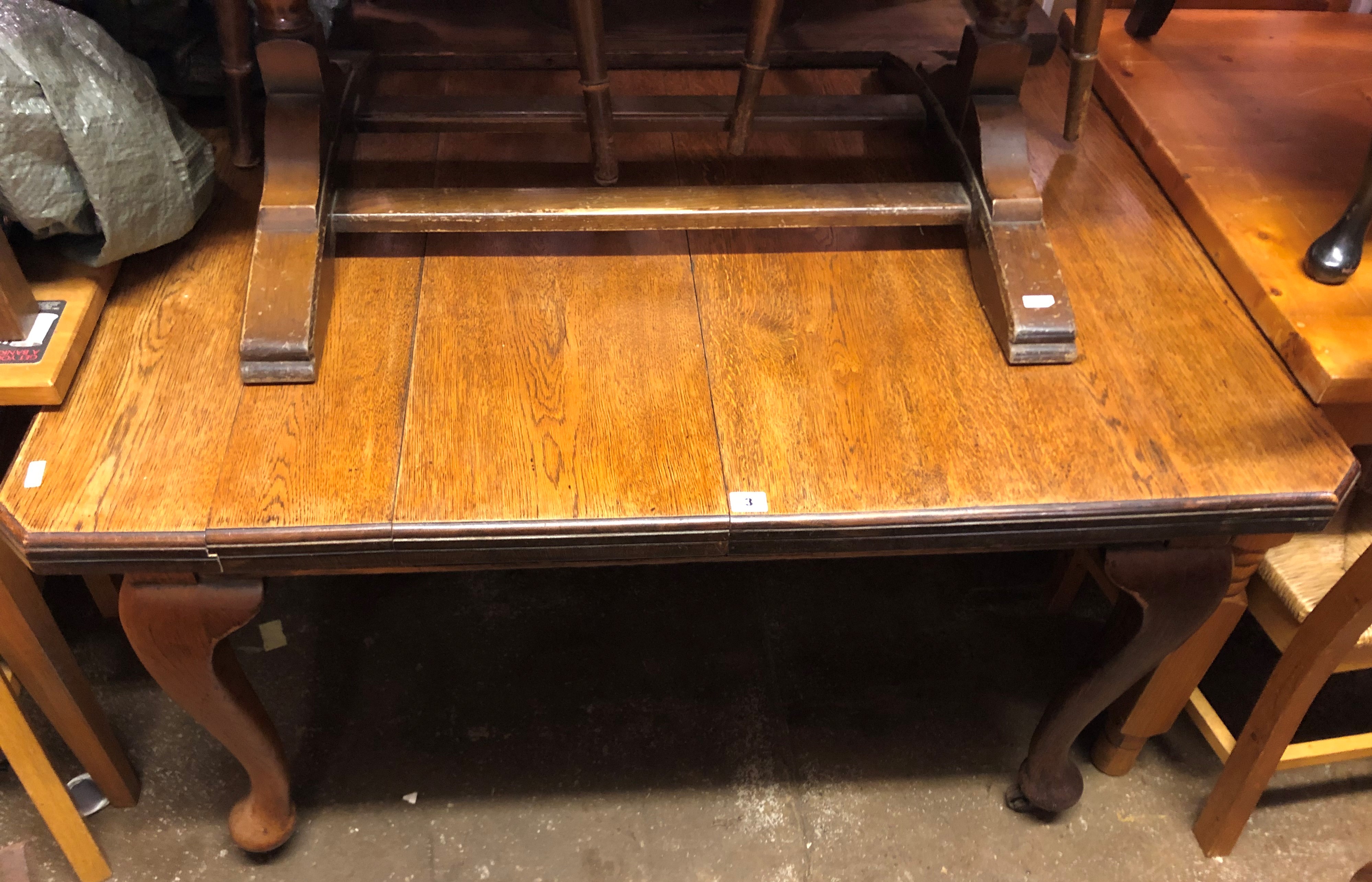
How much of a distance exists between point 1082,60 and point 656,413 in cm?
63

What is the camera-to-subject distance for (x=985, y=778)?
52.9 inches

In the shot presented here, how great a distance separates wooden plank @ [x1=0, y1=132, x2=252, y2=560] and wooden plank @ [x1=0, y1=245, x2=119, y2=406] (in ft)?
0.04

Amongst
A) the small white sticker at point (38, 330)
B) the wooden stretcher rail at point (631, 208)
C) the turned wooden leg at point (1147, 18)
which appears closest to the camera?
the small white sticker at point (38, 330)

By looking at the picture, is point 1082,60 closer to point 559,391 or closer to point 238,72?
point 559,391

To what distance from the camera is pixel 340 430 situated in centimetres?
91

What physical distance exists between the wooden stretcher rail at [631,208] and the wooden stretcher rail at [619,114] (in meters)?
0.17

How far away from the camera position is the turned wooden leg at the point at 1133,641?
94 cm


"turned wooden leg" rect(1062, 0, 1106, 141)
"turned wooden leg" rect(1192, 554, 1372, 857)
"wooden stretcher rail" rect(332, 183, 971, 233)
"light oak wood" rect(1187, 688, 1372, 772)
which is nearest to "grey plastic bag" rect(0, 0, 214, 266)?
"wooden stretcher rail" rect(332, 183, 971, 233)

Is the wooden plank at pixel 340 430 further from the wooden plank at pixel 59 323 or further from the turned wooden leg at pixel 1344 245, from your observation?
the turned wooden leg at pixel 1344 245

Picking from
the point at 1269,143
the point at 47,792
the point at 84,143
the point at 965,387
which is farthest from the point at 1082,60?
the point at 47,792

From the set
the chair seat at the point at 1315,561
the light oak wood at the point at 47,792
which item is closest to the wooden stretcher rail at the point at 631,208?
the chair seat at the point at 1315,561

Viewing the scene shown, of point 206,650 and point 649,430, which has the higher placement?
point 649,430

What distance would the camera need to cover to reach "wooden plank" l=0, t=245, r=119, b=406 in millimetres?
899

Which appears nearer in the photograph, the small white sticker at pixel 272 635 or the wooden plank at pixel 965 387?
the wooden plank at pixel 965 387
